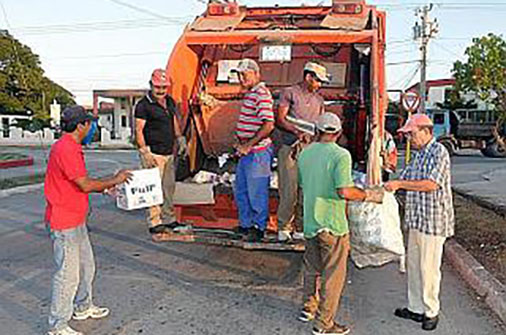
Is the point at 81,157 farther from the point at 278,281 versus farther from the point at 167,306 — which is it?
the point at 278,281

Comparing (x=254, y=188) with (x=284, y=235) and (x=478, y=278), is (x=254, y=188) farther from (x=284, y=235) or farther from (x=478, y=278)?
(x=478, y=278)

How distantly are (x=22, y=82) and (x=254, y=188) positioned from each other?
135 ft

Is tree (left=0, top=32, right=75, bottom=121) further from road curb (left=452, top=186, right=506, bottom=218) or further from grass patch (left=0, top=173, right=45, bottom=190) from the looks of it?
road curb (left=452, top=186, right=506, bottom=218)

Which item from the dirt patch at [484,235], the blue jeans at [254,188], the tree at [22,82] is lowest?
the dirt patch at [484,235]

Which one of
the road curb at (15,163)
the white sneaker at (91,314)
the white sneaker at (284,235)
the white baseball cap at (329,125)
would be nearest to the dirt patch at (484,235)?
the white sneaker at (284,235)

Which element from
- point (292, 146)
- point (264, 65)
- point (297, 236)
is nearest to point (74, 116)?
point (292, 146)

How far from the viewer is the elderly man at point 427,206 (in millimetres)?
4555

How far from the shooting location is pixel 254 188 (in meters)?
5.85

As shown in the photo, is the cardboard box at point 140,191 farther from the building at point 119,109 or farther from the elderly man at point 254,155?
the building at point 119,109

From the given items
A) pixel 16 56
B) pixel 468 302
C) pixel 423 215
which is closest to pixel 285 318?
pixel 423 215

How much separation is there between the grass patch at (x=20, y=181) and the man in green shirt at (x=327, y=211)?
404 inches

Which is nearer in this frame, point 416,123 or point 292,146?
point 416,123

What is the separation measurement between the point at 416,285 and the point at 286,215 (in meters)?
1.42

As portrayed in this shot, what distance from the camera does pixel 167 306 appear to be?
5191mm
